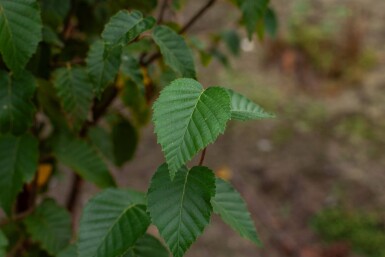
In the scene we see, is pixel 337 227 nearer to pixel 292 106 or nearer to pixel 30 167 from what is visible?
pixel 292 106

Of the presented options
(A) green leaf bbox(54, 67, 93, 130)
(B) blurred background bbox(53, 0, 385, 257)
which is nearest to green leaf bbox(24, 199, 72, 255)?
(A) green leaf bbox(54, 67, 93, 130)

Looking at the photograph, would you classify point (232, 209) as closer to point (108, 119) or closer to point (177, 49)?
point (177, 49)

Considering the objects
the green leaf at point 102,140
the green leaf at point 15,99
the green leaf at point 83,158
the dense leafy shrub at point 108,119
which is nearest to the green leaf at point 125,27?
the dense leafy shrub at point 108,119

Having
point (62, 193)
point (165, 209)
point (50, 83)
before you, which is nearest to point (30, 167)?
point (50, 83)

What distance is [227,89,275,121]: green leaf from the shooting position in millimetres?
1045

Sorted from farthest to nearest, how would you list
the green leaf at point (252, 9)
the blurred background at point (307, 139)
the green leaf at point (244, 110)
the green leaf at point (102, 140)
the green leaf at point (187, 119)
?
the blurred background at point (307, 139) → the green leaf at point (102, 140) → the green leaf at point (252, 9) → the green leaf at point (244, 110) → the green leaf at point (187, 119)

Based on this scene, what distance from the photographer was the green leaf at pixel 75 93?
4.44ft

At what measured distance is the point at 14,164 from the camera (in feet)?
4.58

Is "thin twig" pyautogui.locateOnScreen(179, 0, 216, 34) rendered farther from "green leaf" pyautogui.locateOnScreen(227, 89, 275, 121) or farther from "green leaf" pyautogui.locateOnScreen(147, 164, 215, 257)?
"green leaf" pyautogui.locateOnScreen(147, 164, 215, 257)

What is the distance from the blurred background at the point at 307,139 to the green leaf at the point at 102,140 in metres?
0.71

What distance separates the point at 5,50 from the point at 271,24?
0.93 metres

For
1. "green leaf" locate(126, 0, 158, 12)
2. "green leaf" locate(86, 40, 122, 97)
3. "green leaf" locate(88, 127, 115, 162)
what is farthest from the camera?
"green leaf" locate(88, 127, 115, 162)

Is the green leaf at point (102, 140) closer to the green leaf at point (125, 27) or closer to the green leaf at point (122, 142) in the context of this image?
the green leaf at point (122, 142)

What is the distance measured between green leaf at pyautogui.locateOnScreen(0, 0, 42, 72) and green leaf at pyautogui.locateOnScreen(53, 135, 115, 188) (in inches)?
17.1
